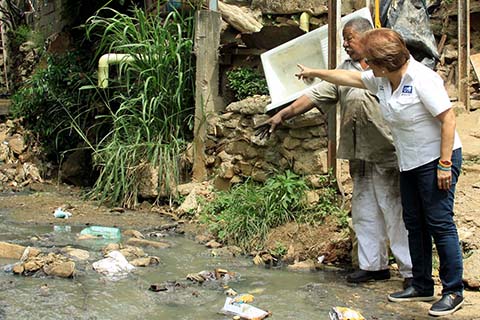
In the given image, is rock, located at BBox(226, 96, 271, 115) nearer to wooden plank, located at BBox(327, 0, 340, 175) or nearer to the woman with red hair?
wooden plank, located at BBox(327, 0, 340, 175)

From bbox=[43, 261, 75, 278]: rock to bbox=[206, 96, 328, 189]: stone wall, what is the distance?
1.82 m

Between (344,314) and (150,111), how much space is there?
389cm

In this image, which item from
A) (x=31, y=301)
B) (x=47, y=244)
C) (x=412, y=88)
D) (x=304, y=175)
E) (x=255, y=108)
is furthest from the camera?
(x=255, y=108)

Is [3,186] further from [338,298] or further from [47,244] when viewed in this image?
[338,298]

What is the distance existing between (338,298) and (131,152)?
343cm

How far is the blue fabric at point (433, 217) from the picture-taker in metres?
3.63

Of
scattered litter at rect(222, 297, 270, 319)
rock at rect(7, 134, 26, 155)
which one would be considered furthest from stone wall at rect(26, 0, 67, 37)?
scattered litter at rect(222, 297, 270, 319)

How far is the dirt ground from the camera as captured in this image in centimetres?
461

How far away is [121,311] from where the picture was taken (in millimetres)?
3809

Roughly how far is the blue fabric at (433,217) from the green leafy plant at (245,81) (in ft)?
9.70

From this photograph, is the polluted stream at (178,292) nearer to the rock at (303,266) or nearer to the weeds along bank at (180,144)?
the rock at (303,266)

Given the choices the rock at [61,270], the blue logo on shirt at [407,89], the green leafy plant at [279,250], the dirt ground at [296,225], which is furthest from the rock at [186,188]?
the blue logo on shirt at [407,89]

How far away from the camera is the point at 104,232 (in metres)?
5.70

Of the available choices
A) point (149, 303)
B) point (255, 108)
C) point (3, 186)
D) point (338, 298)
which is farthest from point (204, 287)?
point (3, 186)
